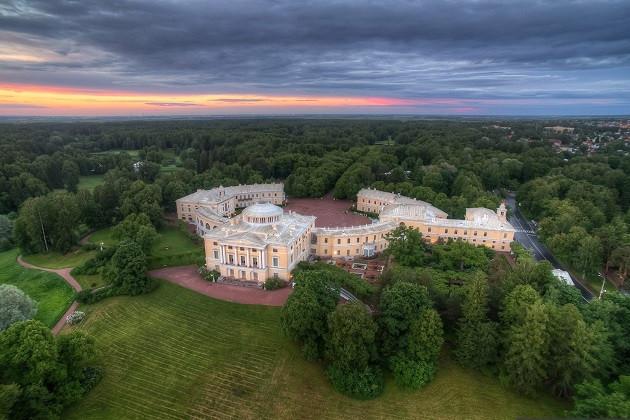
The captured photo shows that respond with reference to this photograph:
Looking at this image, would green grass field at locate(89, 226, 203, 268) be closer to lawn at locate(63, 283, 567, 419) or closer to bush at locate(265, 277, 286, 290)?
lawn at locate(63, 283, 567, 419)

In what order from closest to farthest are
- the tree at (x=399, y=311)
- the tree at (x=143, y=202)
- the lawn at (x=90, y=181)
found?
the tree at (x=399, y=311) → the tree at (x=143, y=202) → the lawn at (x=90, y=181)

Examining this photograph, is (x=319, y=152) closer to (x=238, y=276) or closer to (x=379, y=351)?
(x=238, y=276)

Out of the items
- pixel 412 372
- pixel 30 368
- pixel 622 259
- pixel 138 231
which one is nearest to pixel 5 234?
pixel 138 231

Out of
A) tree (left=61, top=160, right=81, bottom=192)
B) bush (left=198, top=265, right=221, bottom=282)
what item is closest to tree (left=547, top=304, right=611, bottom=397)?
bush (left=198, top=265, right=221, bottom=282)

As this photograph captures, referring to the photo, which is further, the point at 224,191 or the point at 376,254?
the point at 224,191

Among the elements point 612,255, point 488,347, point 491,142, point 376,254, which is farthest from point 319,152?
point 488,347

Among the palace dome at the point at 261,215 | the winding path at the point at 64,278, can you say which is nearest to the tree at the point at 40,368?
the winding path at the point at 64,278

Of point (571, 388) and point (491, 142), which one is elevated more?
point (491, 142)

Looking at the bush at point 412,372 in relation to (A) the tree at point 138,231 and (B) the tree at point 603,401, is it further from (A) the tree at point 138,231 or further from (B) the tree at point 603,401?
(A) the tree at point 138,231
